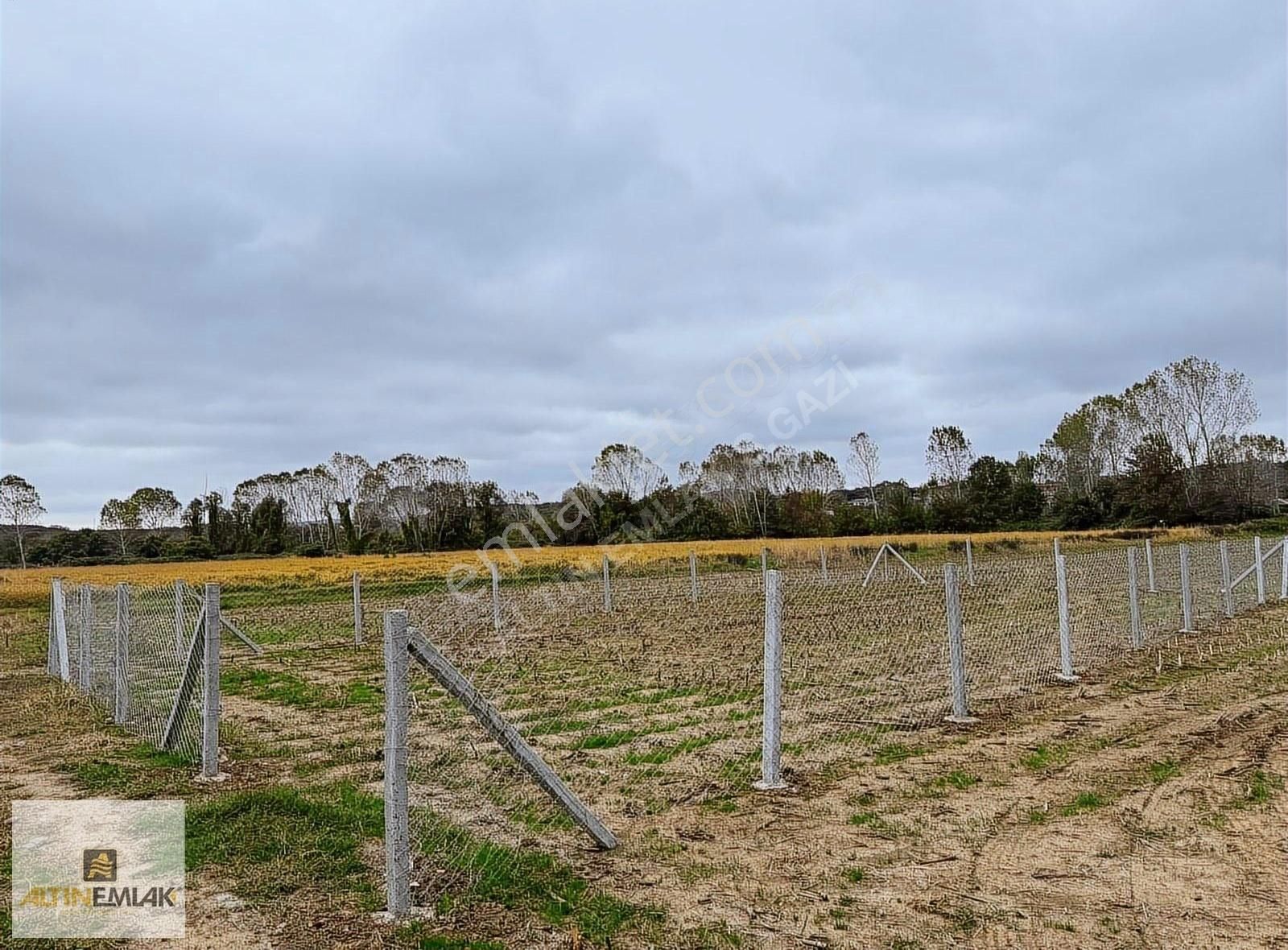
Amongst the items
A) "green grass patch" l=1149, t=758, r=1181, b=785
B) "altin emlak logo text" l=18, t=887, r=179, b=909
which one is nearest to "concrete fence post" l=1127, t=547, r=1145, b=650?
"green grass patch" l=1149, t=758, r=1181, b=785

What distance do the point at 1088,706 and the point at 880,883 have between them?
5045mm

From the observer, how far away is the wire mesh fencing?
247 inches

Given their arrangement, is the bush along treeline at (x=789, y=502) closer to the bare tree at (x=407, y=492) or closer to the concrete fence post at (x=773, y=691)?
the bare tree at (x=407, y=492)

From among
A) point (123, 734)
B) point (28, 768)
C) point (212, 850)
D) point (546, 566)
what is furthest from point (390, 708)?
point (546, 566)

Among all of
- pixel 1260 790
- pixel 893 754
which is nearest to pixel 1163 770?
pixel 1260 790

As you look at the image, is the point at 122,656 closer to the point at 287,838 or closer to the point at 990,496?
the point at 287,838

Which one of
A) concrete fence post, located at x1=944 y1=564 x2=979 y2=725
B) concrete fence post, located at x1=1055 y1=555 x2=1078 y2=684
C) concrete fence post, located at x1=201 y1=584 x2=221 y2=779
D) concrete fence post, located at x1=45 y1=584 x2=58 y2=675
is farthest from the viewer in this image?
concrete fence post, located at x1=45 y1=584 x2=58 y2=675

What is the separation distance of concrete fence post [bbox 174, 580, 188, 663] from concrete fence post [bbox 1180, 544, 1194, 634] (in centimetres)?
1296

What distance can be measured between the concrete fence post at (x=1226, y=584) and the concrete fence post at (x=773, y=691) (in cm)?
1244

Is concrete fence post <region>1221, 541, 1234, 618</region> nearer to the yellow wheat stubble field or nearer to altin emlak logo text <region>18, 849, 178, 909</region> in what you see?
the yellow wheat stubble field

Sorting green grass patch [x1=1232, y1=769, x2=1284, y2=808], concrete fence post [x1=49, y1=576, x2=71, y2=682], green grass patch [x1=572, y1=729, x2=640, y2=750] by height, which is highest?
concrete fence post [x1=49, y1=576, x2=71, y2=682]

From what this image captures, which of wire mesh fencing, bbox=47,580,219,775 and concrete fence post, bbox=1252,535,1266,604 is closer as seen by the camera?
wire mesh fencing, bbox=47,580,219,775

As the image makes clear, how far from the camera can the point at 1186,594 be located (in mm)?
12594

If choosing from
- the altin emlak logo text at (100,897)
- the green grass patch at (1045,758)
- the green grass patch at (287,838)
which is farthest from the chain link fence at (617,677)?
the altin emlak logo text at (100,897)
